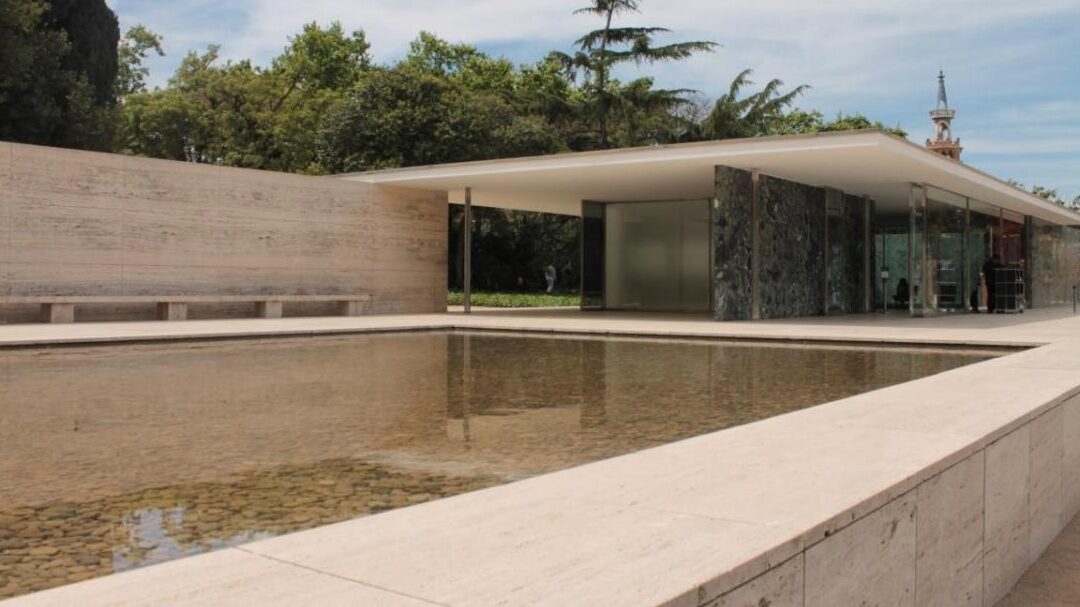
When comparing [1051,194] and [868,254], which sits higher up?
[1051,194]

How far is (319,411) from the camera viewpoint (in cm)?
611

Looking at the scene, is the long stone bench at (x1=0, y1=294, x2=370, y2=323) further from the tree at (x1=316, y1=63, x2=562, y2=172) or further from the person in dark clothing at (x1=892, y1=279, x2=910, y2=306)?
the person in dark clothing at (x1=892, y1=279, x2=910, y2=306)

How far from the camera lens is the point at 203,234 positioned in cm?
1605

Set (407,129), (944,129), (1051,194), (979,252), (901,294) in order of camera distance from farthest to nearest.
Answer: (1051,194), (944,129), (407,129), (901,294), (979,252)

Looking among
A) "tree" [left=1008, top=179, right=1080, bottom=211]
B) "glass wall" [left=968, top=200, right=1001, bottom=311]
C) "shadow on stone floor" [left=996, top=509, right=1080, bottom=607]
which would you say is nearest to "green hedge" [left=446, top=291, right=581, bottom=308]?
"glass wall" [left=968, top=200, right=1001, bottom=311]

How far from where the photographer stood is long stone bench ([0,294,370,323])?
14023 millimetres

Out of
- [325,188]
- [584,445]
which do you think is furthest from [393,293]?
[584,445]

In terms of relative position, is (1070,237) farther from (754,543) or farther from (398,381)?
(754,543)

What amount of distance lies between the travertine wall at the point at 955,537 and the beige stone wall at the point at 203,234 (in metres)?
13.8

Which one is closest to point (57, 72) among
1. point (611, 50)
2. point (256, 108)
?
point (256, 108)

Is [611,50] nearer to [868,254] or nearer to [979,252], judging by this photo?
[868,254]

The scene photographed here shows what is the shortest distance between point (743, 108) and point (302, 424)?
31.2m

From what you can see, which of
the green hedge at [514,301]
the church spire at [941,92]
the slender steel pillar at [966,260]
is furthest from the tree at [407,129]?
the church spire at [941,92]

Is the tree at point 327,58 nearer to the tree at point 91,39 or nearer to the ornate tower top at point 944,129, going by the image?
the tree at point 91,39
